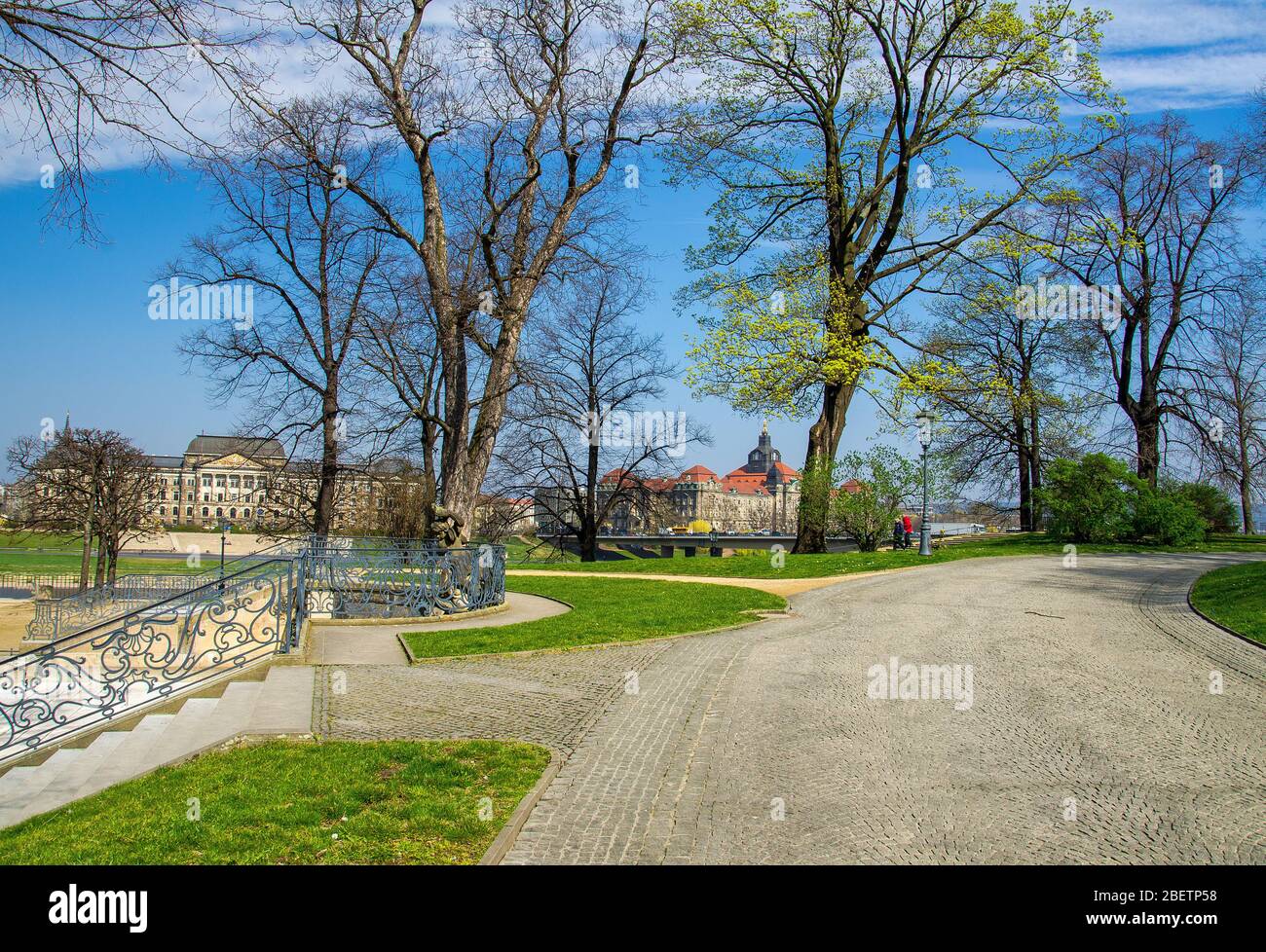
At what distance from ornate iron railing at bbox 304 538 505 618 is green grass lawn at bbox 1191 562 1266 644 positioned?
12.4m

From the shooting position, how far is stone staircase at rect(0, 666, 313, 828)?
6668mm

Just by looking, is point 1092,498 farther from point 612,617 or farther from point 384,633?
point 384,633

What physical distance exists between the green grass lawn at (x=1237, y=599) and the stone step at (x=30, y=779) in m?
13.8

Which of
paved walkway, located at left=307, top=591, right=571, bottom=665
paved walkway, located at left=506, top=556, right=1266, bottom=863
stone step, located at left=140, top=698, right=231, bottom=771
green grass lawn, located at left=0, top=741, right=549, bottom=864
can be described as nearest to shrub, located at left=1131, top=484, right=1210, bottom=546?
paved walkway, located at left=506, top=556, right=1266, bottom=863

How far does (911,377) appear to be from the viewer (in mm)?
24328

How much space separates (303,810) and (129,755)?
3072mm

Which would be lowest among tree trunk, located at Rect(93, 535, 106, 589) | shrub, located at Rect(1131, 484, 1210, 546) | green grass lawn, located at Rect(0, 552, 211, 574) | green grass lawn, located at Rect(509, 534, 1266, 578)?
green grass lawn, located at Rect(0, 552, 211, 574)

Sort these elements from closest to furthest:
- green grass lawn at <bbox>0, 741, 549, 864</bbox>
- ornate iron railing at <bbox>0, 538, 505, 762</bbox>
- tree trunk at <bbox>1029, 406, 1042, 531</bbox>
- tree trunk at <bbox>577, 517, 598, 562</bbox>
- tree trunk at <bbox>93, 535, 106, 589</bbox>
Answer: green grass lawn at <bbox>0, 741, 549, 864</bbox>, ornate iron railing at <bbox>0, 538, 505, 762</bbox>, tree trunk at <bbox>93, 535, 106, 589</bbox>, tree trunk at <bbox>1029, 406, 1042, 531</bbox>, tree trunk at <bbox>577, 517, 598, 562</bbox>

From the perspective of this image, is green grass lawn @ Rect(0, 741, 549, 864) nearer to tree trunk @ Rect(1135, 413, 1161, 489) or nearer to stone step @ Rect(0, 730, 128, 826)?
stone step @ Rect(0, 730, 128, 826)

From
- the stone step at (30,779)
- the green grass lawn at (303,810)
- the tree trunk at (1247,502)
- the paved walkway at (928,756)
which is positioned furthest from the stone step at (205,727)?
the tree trunk at (1247,502)

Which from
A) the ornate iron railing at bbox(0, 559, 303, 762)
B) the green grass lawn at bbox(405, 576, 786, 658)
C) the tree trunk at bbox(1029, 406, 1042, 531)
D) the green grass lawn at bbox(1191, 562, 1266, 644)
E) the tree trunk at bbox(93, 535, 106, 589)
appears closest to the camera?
the ornate iron railing at bbox(0, 559, 303, 762)

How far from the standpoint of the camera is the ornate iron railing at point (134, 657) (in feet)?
25.8
